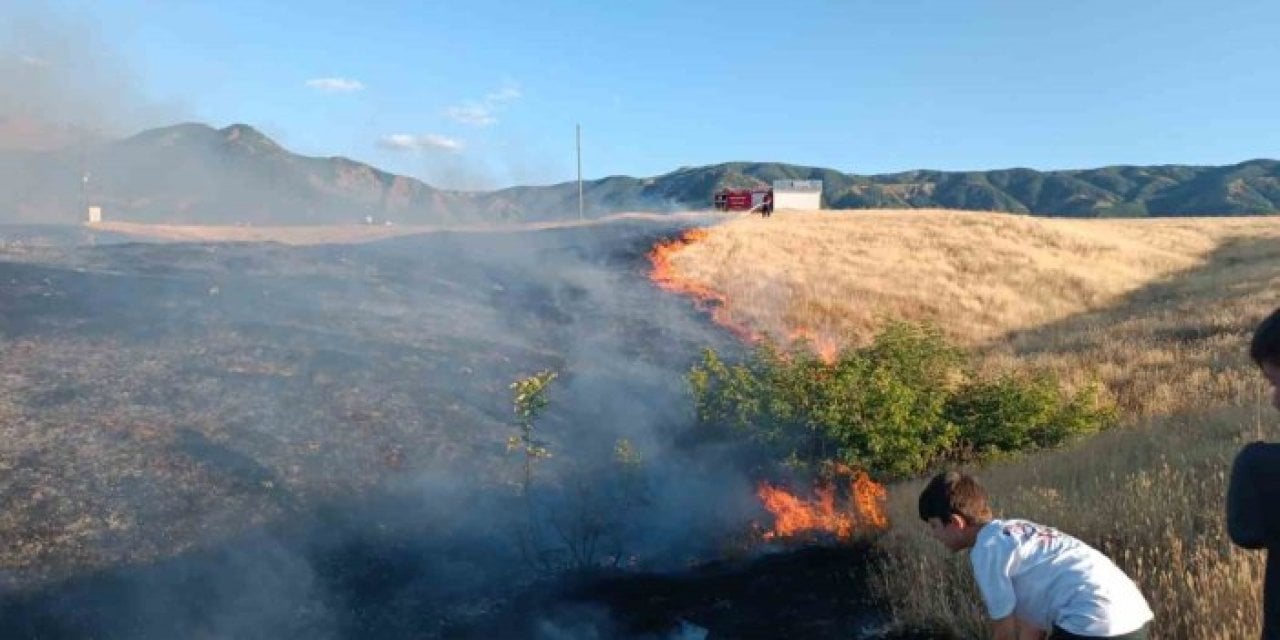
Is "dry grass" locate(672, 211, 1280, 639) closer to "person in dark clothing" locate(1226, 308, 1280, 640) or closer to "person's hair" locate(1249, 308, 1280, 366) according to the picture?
"person in dark clothing" locate(1226, 308, 1280, 640)

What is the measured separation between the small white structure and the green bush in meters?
37.3

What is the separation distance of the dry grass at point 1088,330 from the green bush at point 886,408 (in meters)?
0.78

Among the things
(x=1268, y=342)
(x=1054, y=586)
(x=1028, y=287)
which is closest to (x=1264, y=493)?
(x=1268, y=342)

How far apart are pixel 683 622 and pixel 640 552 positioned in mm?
1902

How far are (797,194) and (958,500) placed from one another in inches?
1838

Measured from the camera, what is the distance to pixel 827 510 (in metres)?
9.67

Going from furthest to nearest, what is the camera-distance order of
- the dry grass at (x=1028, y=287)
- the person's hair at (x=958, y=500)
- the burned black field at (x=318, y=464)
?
the dry grass at (x=1028, y=287) → the burned black field at (x=318, y=464) → the person's hair at (x=958, y=500)

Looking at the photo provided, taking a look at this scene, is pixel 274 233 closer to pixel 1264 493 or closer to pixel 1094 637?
pixel 1094 637

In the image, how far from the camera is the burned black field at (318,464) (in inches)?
288

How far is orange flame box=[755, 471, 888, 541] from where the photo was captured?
8711mm

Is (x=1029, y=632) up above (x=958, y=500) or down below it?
below

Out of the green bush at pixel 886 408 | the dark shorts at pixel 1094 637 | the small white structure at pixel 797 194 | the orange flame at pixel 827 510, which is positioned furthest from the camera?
the small white structure at pixel 797 194

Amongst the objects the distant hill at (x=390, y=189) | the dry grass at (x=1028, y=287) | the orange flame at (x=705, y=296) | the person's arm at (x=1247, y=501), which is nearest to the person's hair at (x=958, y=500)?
the person's arm at (x=1247, y=501)

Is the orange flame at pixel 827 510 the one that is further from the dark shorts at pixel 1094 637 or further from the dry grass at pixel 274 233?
the dry grass at pixel 274 233
